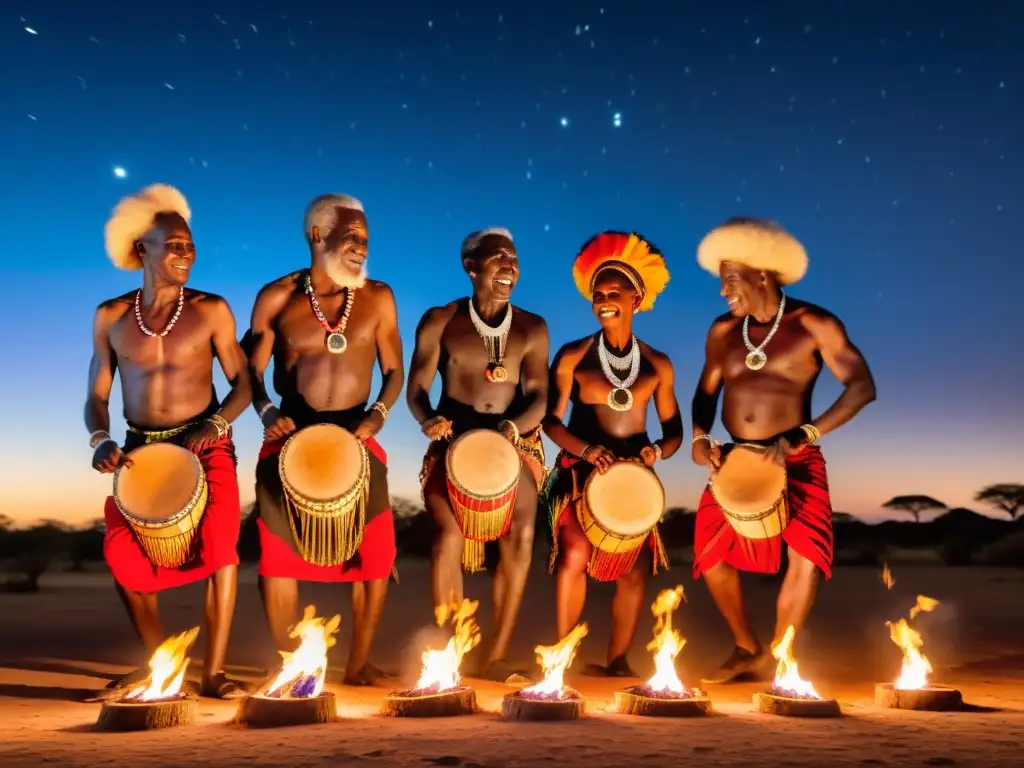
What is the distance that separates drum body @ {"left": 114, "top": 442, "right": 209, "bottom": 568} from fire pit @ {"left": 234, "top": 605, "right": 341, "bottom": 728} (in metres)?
0.85

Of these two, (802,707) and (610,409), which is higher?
(610,409)

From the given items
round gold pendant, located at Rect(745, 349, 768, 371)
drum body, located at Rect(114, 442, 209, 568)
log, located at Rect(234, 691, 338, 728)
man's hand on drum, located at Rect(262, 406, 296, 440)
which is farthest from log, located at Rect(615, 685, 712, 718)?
drum body, located at Rect(114, 442, 209, 568)

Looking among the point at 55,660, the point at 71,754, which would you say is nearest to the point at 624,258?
the point at 71,754

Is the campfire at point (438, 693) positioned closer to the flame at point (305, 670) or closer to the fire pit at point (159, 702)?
the flame at point (305, 670)

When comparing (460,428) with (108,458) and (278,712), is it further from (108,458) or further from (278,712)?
(278,712)

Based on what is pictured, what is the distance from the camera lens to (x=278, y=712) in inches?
192

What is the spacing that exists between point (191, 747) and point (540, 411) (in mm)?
2974

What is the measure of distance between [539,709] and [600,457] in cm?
188

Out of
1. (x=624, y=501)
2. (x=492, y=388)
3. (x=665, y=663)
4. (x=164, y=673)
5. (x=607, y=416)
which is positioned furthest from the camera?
(x=607, y=416)

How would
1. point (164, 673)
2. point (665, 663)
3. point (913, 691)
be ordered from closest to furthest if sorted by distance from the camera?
point (164, 673) < point (665, 663) < point (913, 691)

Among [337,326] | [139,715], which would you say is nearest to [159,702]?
[139,715]

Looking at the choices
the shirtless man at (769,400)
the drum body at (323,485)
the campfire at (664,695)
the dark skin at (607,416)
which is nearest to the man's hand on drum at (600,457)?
the dark skin at (607,416)

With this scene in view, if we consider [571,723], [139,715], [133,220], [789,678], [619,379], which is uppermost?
[133,220]

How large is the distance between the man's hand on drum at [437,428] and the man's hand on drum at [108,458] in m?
1.63
